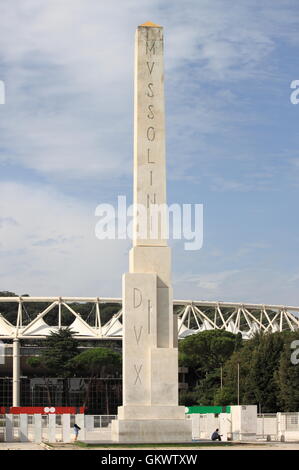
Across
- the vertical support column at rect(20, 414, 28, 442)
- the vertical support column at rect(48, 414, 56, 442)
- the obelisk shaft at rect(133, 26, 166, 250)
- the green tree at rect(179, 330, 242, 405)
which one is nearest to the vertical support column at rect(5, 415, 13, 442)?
the vertical support column at rect(20, 414, 28, 442)

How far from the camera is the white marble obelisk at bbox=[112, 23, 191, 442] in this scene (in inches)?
1379

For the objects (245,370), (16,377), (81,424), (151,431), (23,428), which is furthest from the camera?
(16,377)

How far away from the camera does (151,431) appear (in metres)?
34.6

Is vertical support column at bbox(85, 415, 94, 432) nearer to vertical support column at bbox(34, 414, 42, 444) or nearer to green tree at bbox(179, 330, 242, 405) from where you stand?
vertical support column at bbox(34, 414, 42, 444)

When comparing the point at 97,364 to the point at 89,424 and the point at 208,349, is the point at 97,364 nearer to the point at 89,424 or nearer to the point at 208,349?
the point at 208,349

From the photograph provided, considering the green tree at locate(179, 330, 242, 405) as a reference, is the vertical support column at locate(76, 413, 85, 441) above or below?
below

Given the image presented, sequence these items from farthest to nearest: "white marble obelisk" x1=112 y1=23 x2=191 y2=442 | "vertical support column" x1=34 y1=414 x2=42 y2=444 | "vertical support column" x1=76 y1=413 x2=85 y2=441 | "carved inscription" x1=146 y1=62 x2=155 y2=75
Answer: "vertical support column" x1=76 y1=413 x2=85 y2=441 < "vertical support column" x1=34 y1=414 x2=42 y2=444 < "carved inscription" x1=146 y1=62 x2=155 y2=75 < "white marble obelisk" x1=112 y1=23 x2=191 y2=442

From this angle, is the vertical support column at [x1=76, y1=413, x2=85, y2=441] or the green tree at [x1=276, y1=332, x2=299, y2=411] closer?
the vertical support column at [x1=76, y1=413, x2=85, y2=441]

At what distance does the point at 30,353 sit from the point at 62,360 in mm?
8813

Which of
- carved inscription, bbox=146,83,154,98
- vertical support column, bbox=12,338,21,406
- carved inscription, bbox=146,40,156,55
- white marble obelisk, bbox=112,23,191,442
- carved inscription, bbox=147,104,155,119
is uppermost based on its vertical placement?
carved inscription, bbox=146,40,156,55

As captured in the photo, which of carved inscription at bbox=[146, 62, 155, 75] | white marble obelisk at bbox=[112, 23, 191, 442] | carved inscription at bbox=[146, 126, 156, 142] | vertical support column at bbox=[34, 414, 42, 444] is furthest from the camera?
vertical support column at bbox=[34, 414, 42, 444]

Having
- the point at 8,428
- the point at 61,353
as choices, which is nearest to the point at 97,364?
the point at 61,353

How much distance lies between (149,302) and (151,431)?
510 centimetres

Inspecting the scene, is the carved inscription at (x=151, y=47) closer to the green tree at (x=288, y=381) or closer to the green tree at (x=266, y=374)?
the green tree at (x=288, y=381)
